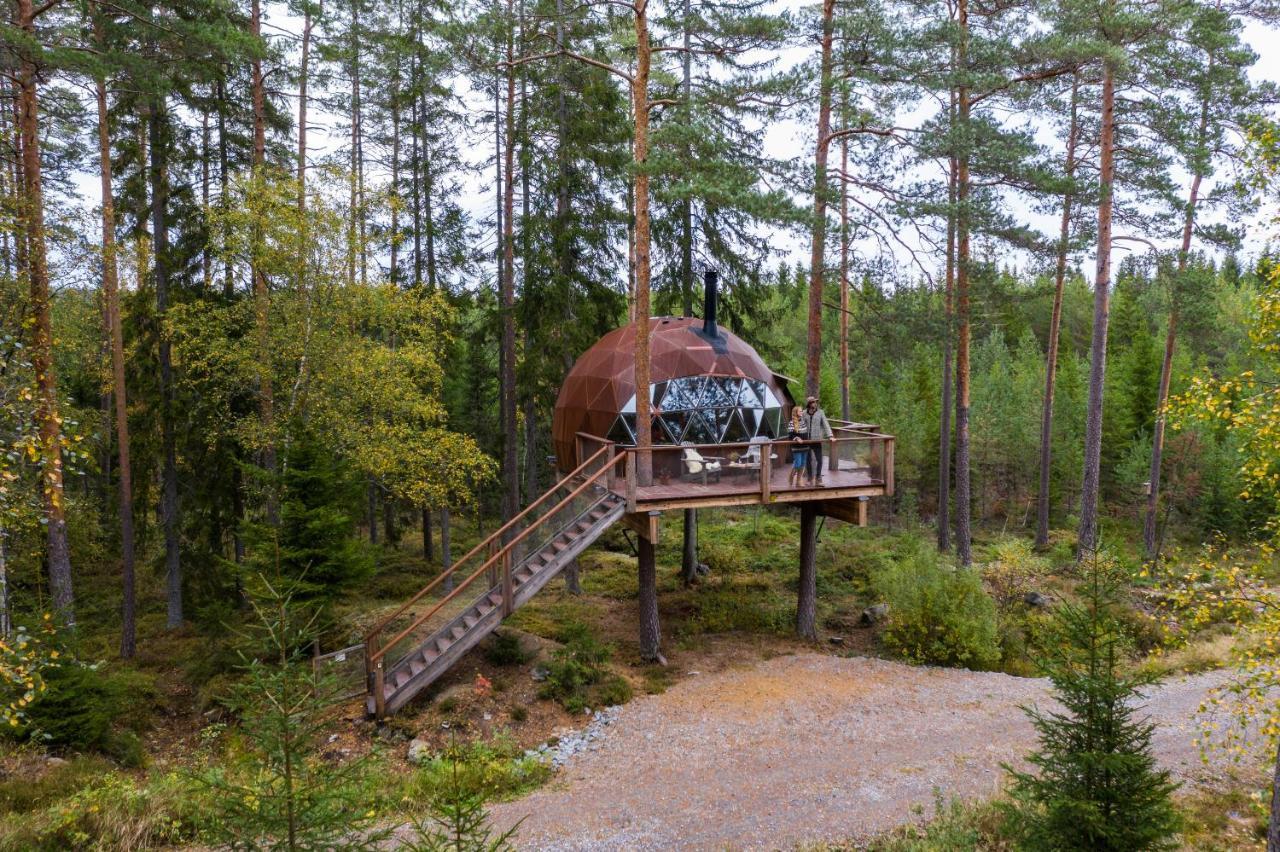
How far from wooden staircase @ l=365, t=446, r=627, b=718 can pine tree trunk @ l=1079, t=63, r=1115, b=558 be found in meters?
11.3

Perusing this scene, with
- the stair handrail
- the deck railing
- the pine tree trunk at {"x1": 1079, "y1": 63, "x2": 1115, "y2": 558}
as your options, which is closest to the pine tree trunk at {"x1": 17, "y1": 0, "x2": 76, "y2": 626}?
the stair handrail

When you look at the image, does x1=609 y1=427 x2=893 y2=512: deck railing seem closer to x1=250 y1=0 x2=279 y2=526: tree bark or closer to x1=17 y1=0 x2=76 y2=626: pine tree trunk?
x1=250 y1=0 x2=279 y2=526: tree bark

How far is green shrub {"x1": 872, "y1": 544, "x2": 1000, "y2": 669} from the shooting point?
43.9 feet

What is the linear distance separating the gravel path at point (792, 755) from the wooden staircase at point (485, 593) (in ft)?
8.64

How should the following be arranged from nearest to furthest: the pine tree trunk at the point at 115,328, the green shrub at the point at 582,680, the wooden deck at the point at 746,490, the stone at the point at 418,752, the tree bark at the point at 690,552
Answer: the stone at the point at 418,752
the green shrub at the point at 582,680
the wooden deck at the point at 746,490
the pine tree trunk at the point at 115,328
the tree bark at the point at 690,552

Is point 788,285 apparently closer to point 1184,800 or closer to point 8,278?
point 1184,800

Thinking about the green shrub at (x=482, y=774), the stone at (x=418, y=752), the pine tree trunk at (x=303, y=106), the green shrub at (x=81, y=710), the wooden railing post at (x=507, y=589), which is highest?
the pine tree trunk at (x=303, y=106)

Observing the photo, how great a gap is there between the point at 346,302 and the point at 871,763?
42.6ft

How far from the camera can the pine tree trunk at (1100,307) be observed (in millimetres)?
16406

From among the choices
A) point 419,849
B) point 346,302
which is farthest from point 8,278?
point 419,849

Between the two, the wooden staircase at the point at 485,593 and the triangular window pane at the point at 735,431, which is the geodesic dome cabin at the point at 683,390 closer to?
the triangular window pane at the point at 735,431

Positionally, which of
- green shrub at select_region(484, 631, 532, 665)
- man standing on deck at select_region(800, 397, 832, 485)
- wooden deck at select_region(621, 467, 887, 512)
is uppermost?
man standing on deck at select_region(800, 397, 832, 485)

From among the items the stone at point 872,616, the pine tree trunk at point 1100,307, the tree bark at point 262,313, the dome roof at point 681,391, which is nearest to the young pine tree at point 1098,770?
the dome roof at point 681,391

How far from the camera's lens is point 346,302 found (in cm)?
1497
